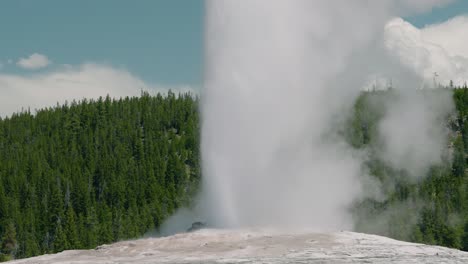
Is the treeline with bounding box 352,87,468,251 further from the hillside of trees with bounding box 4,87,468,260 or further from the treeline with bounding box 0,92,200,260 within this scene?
the treeline with bounding box 0,92,200,260

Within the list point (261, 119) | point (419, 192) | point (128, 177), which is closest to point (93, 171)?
point (128, 177)

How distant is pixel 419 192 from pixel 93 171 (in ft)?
175

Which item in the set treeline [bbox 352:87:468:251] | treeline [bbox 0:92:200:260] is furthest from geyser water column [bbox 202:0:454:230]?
treeline [bbox 0:92:200:260]

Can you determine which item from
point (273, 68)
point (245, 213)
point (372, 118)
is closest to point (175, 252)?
point (245, 213)

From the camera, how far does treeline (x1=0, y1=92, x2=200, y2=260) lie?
81.2 m

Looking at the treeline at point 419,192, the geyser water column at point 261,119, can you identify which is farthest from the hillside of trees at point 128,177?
the geyser water column at point 261,119

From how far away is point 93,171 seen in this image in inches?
4427

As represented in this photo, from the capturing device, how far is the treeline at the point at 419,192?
73125mm

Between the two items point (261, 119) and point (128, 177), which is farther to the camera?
point (128, 177)

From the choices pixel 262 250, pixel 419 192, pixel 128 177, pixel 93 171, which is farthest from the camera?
pixel 93 171

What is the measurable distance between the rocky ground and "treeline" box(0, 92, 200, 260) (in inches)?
1947

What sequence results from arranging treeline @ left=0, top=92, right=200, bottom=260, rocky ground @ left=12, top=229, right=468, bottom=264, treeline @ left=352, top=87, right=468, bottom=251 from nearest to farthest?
rocky ground @ left=12, top=229, right=468, bottom=264, treeline @ left=352, top=87, right=468, bottom=251, treeline @ left=0, top=92, right=200, bottom=260

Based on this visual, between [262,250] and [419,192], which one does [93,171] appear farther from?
[262,250]

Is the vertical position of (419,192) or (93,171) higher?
(93,171)
